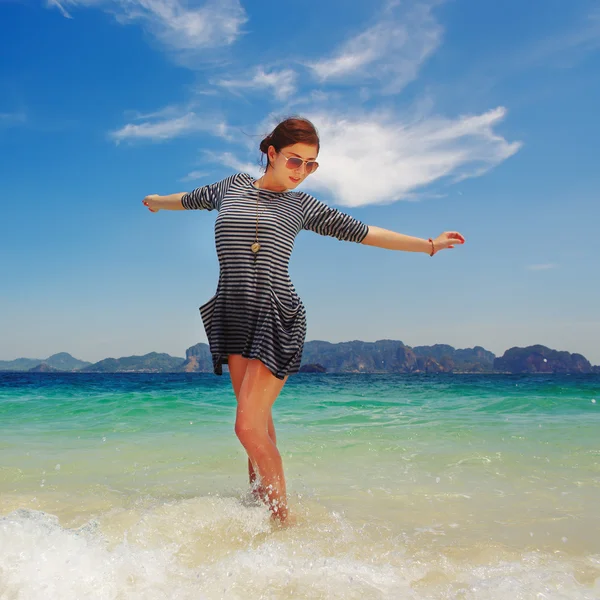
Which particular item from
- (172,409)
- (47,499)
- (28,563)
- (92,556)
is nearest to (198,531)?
(92,556)

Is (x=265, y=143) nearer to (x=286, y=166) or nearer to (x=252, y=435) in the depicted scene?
(x=286, y=166)

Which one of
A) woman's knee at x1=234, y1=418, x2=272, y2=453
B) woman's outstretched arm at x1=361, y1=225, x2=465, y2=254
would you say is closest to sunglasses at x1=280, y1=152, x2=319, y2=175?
woman's outstretched arm at x1=361, y1=225, x2=465, y2=254

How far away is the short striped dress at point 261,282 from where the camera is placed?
3.22 m

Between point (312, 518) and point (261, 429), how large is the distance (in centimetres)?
76

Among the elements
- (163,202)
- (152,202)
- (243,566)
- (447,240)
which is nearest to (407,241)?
(447,240)

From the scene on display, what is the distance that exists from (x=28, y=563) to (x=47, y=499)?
1.89 meters

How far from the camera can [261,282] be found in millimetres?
3246

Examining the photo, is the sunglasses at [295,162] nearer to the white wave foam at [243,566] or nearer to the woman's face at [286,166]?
the woman's face at [286,166]

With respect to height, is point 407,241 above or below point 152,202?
below

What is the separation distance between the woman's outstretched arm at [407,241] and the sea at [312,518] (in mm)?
1737

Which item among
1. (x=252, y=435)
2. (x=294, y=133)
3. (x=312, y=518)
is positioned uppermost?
(x=294, y=133)

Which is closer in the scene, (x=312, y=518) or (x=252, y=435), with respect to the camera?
(x=252, y=435)

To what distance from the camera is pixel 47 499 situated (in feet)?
13.4

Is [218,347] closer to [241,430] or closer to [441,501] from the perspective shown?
[241,430]
